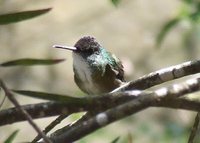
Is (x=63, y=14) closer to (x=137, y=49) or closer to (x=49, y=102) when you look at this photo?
(x=137, y=49)

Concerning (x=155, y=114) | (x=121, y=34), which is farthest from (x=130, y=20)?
(x=155, y=114)

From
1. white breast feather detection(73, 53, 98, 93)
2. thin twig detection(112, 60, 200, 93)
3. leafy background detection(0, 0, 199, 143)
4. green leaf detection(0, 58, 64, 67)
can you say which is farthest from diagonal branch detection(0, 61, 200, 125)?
leafy background detection(0, 0, 199, 143)

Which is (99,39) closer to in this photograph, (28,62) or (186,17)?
(186,17)

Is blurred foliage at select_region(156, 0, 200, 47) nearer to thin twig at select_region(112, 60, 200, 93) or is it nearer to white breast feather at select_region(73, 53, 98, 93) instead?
white breast feather at select_region(73, 53, 98, 93)

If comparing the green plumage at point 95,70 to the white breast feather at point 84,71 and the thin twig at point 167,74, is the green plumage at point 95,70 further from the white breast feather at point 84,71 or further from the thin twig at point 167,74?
the thin twig at point 167,74

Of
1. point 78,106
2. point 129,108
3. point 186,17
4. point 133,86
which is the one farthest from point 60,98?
point 186,17

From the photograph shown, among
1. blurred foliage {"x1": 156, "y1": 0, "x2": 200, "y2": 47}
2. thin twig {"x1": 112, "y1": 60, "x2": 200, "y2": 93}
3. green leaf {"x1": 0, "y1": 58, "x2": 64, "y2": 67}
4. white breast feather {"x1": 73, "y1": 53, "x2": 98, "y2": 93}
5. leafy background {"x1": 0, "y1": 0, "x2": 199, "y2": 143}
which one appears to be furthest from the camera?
leafy background {"x1": 0, "y1": 0, "x2": 199, "y2": 143}
